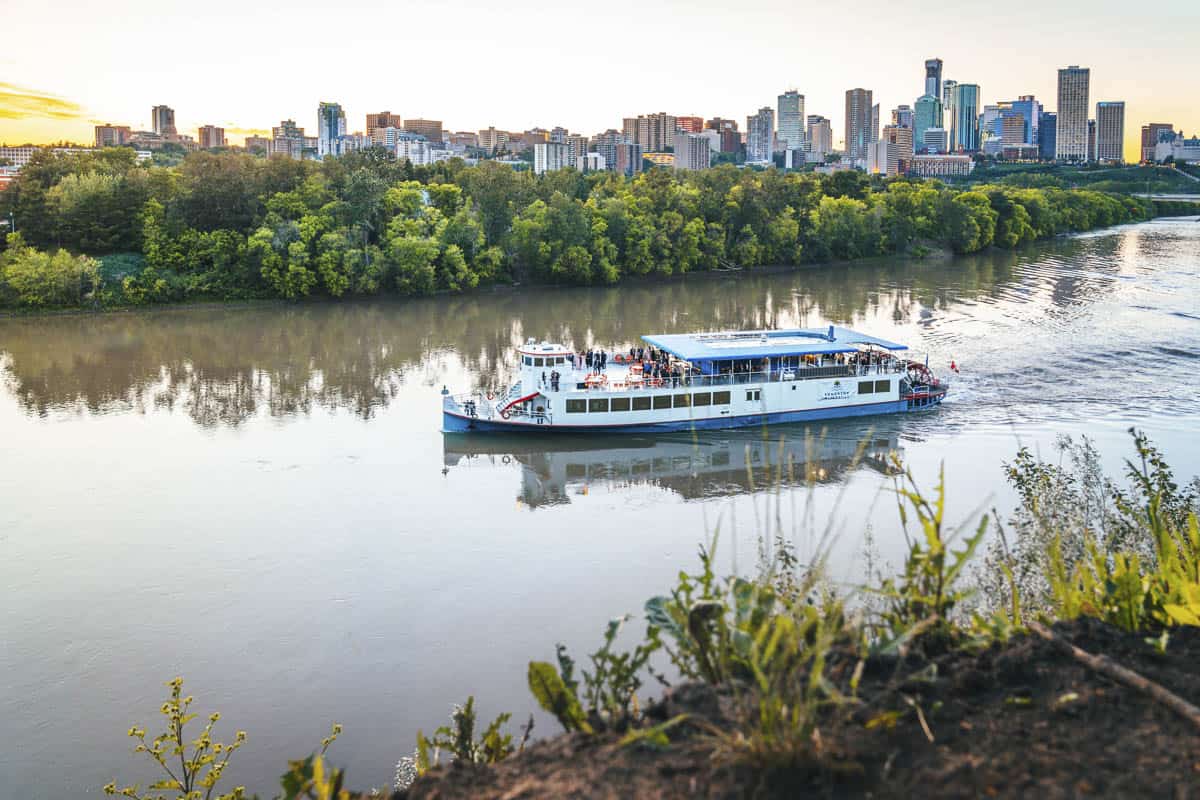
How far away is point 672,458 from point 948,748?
75.8 ft

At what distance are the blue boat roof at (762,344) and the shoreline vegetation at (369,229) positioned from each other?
27.9 metres

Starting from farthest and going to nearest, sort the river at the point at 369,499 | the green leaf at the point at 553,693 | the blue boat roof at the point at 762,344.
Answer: the blue boat roof at the point at 762,344 → the river at the point at 369,499 → the green leaf at the point at 553,693

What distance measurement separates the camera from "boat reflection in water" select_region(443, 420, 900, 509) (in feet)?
89.4

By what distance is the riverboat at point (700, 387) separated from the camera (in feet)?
104

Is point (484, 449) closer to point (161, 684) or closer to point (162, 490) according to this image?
point (162, 490)

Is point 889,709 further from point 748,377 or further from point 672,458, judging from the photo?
point 748,377

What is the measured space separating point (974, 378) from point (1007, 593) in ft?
81.8

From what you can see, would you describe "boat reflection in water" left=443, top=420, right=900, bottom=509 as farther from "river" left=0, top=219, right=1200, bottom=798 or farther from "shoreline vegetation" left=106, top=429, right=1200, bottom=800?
"shoreline vegetation" left=106, top=429, right=1200, bottom=800

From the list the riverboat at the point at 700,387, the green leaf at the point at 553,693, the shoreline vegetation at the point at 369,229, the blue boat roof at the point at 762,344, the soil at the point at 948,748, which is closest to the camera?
the soil at the point at 948,748

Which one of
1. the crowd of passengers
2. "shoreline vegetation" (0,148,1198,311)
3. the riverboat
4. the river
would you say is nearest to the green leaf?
the river

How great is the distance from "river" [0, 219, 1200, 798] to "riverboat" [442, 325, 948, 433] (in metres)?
0.74

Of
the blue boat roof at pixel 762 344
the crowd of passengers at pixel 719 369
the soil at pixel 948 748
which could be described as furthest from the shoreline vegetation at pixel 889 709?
the blue boat roof at pixel 762 344

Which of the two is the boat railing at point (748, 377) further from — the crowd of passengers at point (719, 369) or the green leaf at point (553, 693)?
the green leaf at point (553, 693)

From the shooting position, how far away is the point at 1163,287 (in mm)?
61781
